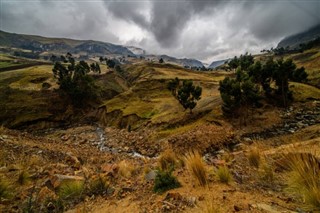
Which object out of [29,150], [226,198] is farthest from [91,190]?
[29,150]

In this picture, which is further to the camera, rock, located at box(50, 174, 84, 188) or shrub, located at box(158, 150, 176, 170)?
shrub, located at box(158, 150, 176, 170)

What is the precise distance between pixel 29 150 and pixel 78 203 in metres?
8.64

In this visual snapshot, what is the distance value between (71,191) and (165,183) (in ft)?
11.6

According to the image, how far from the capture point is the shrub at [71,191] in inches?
346

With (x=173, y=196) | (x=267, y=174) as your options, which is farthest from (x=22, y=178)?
(x=267, y=174)

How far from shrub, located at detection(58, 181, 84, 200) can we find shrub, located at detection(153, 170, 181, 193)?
2.86m

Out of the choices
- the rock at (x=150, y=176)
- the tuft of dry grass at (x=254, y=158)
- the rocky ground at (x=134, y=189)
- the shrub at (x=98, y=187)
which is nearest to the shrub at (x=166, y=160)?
the rocky ground at (x=134, y=189)

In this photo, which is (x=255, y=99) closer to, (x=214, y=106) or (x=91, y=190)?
(x=214, y=106)

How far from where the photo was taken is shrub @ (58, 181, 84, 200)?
880cm

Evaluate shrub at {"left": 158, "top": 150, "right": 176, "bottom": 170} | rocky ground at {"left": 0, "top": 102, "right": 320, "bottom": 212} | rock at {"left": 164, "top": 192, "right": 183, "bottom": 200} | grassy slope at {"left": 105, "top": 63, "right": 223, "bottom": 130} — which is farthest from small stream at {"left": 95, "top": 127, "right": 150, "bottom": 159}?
rock at {"left": 164, "top": 192, "right": 183, "bottom": 200}

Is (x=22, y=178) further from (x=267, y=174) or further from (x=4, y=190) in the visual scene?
(x=267, y=174)

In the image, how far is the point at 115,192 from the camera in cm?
918

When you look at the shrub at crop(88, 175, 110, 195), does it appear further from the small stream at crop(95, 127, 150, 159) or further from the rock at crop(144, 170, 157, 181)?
the small stream at crop(95, 127, 150, 159)

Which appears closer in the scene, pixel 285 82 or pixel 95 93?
pixel 285 82
